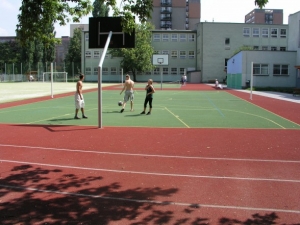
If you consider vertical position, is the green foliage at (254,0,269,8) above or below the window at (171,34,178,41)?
below

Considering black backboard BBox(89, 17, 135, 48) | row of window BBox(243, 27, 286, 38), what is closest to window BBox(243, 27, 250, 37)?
row of window BBox(243, 27, 286, 38)

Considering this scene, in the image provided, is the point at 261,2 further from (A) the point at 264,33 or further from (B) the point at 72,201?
(A) the point at 264,33

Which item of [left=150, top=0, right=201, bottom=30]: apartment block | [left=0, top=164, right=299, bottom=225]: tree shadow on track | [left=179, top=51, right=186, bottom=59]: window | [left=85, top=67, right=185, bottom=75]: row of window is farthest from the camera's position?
[left=150, top=0, right=201, bottom=30]: apartment block

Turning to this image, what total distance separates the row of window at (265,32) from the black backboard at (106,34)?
64.0m

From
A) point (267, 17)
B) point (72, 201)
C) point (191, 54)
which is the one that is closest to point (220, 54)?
point (191, 54)

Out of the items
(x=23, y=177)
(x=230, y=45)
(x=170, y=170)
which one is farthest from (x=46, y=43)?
(x=230, y=45)

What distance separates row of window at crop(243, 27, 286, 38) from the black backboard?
64.0m

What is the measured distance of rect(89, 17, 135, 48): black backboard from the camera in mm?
15227

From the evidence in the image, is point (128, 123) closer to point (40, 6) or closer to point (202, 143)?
point (202, 143)

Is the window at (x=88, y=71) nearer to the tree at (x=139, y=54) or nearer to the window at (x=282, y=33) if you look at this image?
the tree at (x=139, y=54)

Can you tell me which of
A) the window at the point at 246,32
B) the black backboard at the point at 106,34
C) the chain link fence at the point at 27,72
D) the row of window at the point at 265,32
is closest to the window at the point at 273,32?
the row of window at the point at 265,32

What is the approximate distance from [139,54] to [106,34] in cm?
6138

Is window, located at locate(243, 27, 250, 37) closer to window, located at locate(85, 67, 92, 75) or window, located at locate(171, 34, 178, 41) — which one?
window, located at locate(171, 34, 178, 41)

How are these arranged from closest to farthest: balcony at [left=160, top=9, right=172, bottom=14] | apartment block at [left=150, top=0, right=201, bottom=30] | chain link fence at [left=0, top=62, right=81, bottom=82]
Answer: chain link fence at [left=0, top=62, right=81, bottom=82]
balcony at [left=160, top=9, right=172, bottom=14]
apartment block at [left=150, top=0, right=201, bottom=30]
